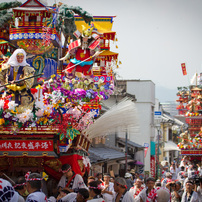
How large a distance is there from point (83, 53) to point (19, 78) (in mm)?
4533

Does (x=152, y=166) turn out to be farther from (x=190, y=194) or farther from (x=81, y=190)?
(x=81, y=190)

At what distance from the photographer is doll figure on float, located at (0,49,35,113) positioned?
1105 centimetres

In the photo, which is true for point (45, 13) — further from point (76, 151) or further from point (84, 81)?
point (76, 151)

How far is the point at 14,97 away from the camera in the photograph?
11.1m

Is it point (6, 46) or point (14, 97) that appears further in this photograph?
point (6, 46)

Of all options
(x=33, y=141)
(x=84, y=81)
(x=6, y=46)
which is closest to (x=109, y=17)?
(x=6, y=46)

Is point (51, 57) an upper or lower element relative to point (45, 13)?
lower

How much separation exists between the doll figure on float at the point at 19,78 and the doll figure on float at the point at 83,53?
3381mm

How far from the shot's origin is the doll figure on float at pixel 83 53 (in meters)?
14.9

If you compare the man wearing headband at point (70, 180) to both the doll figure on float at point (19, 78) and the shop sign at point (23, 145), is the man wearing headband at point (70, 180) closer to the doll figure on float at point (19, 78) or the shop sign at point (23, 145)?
the shop sign at point (23, 145)

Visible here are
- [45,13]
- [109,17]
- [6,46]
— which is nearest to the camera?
[45,13]

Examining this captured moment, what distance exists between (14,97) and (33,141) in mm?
1256

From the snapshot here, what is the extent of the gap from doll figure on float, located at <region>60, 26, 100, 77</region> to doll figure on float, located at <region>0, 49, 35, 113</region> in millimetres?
3381

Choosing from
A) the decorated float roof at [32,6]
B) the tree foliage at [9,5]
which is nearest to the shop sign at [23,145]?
the decorated float roof at [32,6]
